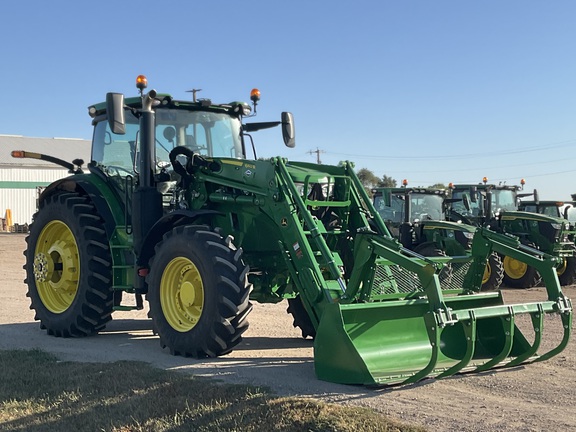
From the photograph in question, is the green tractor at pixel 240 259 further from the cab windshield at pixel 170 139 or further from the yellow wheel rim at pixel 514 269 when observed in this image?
the yellow wheel rim at pixel 514 269

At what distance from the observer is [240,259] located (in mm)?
6883

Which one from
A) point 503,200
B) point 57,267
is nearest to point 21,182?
point 503,200

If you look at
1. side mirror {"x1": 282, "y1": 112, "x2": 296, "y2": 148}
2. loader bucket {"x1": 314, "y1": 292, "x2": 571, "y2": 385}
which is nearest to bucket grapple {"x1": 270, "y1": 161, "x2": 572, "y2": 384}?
loader bucket {"x1": 314, "y1": 292, "x2": 571, "y2": 385}

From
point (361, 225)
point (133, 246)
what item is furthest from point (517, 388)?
point (133, 246)

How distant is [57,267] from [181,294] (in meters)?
2.61

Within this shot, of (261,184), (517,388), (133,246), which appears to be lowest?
(517,388)

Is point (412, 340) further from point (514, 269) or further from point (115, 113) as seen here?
point (514, 269)

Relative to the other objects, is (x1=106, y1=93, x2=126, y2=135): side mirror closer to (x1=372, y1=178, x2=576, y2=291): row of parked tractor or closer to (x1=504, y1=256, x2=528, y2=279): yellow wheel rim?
(x1=372, y1=178, x2=576, y2=291): row of parked tractor

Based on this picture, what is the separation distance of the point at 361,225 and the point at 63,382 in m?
3.24

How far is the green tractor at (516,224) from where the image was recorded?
15859 millimetres

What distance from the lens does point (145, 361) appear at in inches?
275

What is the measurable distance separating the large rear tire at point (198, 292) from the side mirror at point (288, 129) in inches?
93.7

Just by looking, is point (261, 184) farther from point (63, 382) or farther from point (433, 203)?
point (433, 203)

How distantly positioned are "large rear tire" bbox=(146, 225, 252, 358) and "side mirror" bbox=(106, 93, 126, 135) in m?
1.17
